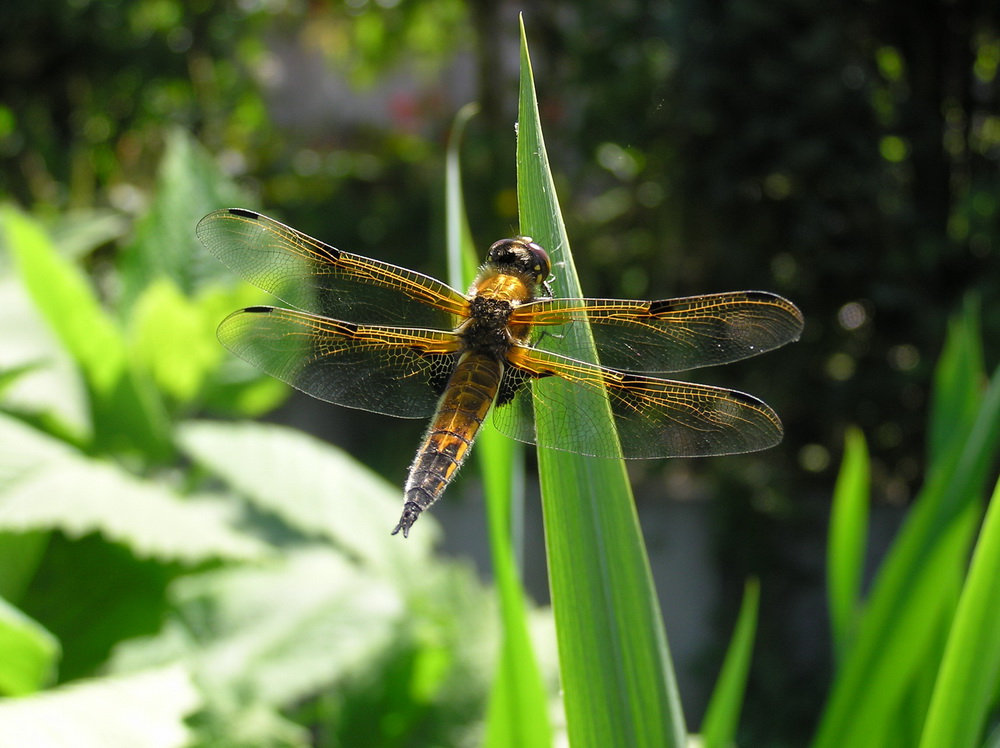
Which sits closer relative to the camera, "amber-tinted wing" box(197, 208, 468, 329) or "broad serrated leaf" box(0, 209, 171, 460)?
"amber-tinted wing" box(197, 208, 468, 329)

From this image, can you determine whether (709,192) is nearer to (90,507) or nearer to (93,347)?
(93,347)

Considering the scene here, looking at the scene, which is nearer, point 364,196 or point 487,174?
point 487,174

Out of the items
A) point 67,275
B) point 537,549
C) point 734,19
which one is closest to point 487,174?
point 734,19

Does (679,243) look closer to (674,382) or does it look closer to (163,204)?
(163,204)

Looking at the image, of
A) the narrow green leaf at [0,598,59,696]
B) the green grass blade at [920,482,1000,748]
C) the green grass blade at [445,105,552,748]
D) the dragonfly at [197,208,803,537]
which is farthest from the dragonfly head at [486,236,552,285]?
the narrow green leaf at [0,598,59,696]

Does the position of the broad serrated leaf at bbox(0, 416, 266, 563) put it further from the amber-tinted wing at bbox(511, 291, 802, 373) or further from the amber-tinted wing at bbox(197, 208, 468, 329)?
the amber-tinted wing at bbox(511, 291, 802, 373)

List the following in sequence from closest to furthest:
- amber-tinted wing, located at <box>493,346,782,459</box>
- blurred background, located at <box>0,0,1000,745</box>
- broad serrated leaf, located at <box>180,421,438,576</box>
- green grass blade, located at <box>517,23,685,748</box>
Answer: green grass blade, located at <box>517,23,685,748</box>, amber-tinted wing, located at <box>493,346,782,459</box>, broad serrated leaf, located at <box>180,421,438,576</box>, blurred background, located at <box>0,0,1000,745</box>
